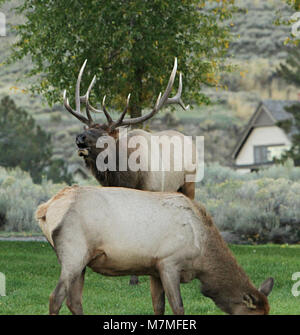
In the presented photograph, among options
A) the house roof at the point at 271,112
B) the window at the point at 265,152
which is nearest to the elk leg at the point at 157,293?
the house roof at the point at 271,112

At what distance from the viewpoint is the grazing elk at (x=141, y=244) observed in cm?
636

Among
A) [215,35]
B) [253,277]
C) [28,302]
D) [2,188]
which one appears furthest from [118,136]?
[2,188]

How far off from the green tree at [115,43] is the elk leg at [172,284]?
765cm

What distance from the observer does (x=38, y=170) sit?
29.2m

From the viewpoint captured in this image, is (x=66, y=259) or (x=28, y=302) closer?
(x=66, y=259)

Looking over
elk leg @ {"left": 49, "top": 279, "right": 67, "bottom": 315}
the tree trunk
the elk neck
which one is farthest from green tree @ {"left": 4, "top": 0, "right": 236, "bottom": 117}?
elk leg @ {"left": 49, "top": 279, "right": 67, "bottom": 315}

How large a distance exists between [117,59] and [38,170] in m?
15.4

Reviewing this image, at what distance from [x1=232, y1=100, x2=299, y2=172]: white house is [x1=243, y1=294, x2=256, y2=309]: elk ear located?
134 feet

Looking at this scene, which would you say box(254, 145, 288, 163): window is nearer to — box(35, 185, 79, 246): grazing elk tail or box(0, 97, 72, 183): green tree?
box(0, 97, 72, 183): green tree

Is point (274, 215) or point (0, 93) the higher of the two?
point (0, 93)

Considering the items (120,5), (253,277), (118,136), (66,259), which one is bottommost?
(253,277)

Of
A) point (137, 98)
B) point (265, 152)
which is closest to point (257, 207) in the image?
point (137, 98)

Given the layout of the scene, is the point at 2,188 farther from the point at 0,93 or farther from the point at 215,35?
the point at 0,93

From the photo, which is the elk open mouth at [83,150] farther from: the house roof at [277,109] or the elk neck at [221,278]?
the house roof at [277,109]
